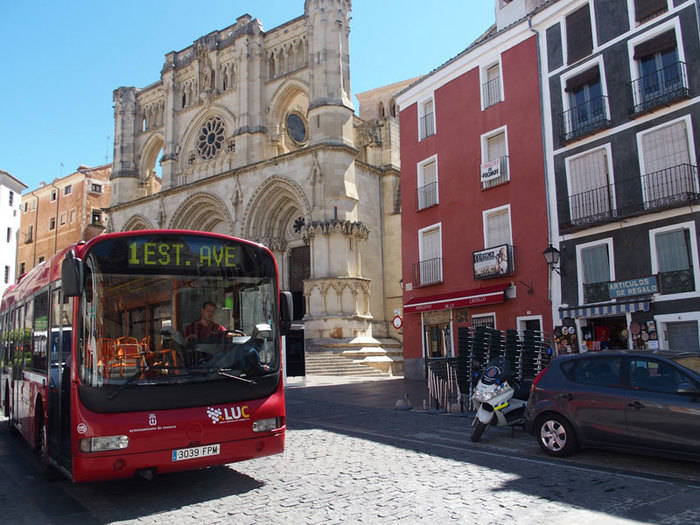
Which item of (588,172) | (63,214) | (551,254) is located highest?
(63,214)

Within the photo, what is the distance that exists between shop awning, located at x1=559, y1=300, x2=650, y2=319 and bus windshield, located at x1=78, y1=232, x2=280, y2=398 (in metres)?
11.5

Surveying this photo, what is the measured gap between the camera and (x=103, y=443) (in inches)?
201

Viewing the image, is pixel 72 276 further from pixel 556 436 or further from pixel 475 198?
pixel 475 198

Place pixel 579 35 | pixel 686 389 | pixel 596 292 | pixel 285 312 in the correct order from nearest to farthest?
pixel 686 389 → pixel 285 312 → pixel 596 292 → pixel 579 35

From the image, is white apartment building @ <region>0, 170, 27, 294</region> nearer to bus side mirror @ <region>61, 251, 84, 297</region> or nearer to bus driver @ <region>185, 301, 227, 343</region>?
bus side mirror @ <region>61, 251, 84, 297</region>

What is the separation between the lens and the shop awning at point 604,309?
575 inches

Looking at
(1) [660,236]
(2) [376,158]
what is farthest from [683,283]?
(2) [376,158]

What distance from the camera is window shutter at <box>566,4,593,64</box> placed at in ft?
56.1

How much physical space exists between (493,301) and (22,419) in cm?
1327

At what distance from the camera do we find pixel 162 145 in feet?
130

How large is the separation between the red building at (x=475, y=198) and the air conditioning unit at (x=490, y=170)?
3cm

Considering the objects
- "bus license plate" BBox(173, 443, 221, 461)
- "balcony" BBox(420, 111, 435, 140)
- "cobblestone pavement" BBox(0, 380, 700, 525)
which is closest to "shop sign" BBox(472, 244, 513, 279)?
"balcony" BBox(420, 111, 435, 140)

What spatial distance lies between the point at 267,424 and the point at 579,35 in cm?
1599

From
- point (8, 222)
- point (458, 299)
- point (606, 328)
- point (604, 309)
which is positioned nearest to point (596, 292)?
point (604, 309)
